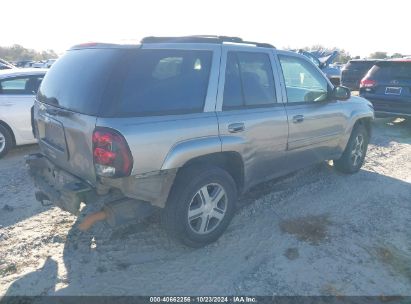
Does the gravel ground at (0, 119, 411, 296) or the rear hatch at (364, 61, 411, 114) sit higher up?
the rear hatch at (364, 61, 411, 114)

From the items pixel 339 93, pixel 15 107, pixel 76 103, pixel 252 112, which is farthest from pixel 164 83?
pixel 15 107

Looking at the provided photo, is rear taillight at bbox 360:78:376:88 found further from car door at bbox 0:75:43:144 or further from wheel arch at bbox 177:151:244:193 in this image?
car door at bbox 0:75:43:144

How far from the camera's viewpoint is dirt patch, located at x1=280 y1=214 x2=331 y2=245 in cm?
373

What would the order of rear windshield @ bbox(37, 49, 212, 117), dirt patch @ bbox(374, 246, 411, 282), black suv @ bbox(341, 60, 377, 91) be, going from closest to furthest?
rear windshield @ bbox(37, 49, 212, 117), dirt patch @ bbox(374, 246, 411, 282), black suv @ bbox(341, 60, 377, 91)

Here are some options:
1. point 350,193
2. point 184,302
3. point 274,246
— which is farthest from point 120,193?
point 350,193

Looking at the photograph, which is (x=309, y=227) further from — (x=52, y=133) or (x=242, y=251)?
(x=52, y=133)

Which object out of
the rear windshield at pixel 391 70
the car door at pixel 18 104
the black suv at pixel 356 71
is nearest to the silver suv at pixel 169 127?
the car door at pixel 18 104

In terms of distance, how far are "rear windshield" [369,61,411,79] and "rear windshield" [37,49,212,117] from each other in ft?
22.4

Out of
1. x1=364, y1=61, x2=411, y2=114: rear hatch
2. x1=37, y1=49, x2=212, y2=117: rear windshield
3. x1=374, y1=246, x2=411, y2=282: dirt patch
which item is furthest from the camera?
x1=364, y1=61, x2=411, y2=114: rear hatch

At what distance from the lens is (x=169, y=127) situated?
2.95m

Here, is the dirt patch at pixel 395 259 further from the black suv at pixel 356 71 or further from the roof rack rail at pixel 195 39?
the black suv at pixel 356 71

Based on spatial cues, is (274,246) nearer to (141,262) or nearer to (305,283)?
(305,283)

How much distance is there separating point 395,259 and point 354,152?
95.0 inches

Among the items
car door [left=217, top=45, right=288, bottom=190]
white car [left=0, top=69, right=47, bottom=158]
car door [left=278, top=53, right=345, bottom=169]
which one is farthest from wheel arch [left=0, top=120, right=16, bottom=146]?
car door [left=278, top=53, right=345, bottom=169]
